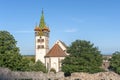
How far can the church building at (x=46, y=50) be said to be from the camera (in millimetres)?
101688

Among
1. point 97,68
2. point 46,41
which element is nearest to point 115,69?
point 97,68

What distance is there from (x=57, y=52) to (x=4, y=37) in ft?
154

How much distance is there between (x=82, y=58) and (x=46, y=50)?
39.4 m

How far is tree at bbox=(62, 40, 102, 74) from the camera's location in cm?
6644

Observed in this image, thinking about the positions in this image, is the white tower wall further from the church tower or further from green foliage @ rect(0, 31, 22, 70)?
green foliage @ rect(0, 31, 22, 70)

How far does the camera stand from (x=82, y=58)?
69188mm

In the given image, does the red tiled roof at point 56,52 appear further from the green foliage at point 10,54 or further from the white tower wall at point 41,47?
the green foliage at point 10,54

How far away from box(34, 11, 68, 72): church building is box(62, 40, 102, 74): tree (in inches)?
1091

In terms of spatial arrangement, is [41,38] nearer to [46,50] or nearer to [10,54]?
[46,50]

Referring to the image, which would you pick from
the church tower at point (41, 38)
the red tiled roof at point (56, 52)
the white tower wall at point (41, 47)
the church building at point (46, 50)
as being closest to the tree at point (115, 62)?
the church building at point (46, 50)

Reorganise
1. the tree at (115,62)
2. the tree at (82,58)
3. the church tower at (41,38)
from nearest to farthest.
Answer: the tree at (82,58) → the tree at (115,62) → the church tower at (41,38)

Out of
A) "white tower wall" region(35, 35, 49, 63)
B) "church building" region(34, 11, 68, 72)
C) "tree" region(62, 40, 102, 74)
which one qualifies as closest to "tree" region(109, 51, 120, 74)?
"tree" region(62, 40, 102, 74)

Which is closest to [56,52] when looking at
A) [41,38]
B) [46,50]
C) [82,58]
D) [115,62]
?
[46,50]

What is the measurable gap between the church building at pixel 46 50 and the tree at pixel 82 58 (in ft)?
90.9
